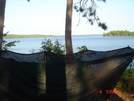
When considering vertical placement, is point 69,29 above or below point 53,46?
above

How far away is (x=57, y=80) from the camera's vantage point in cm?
330

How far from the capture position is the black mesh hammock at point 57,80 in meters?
3.25

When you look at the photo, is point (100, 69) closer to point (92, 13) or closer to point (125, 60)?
point (125, 60)

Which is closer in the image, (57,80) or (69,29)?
(57,80)

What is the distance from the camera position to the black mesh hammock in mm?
3246

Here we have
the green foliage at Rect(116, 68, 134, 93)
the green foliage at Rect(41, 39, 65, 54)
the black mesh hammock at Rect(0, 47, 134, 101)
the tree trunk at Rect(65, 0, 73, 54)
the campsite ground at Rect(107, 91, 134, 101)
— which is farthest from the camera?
the green foliage at Rect(41, 39, 65, 54)

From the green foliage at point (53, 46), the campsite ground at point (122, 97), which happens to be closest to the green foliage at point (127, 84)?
the campsite ground at point (122, 97)

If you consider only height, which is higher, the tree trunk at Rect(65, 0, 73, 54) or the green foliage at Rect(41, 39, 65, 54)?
the tree trunk at Rect(65, 0, 73, 54)

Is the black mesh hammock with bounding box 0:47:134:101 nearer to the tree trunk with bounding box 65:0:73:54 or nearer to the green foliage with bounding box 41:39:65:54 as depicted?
the tree trunk with bounding box 65:0:73:54

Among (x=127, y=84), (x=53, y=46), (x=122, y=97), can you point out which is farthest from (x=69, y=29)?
(x=122, y=97)

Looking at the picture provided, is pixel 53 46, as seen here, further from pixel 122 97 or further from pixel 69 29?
pixel 122 97

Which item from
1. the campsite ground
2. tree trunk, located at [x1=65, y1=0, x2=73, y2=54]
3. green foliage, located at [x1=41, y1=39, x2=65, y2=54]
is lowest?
the campsite ground

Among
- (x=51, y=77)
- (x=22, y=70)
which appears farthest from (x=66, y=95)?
(x=22, y=70)

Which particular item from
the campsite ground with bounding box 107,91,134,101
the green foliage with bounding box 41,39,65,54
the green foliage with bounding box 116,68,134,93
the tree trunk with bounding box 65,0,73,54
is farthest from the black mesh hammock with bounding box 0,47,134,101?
the green foliage with bounding box 41,39,65,54
